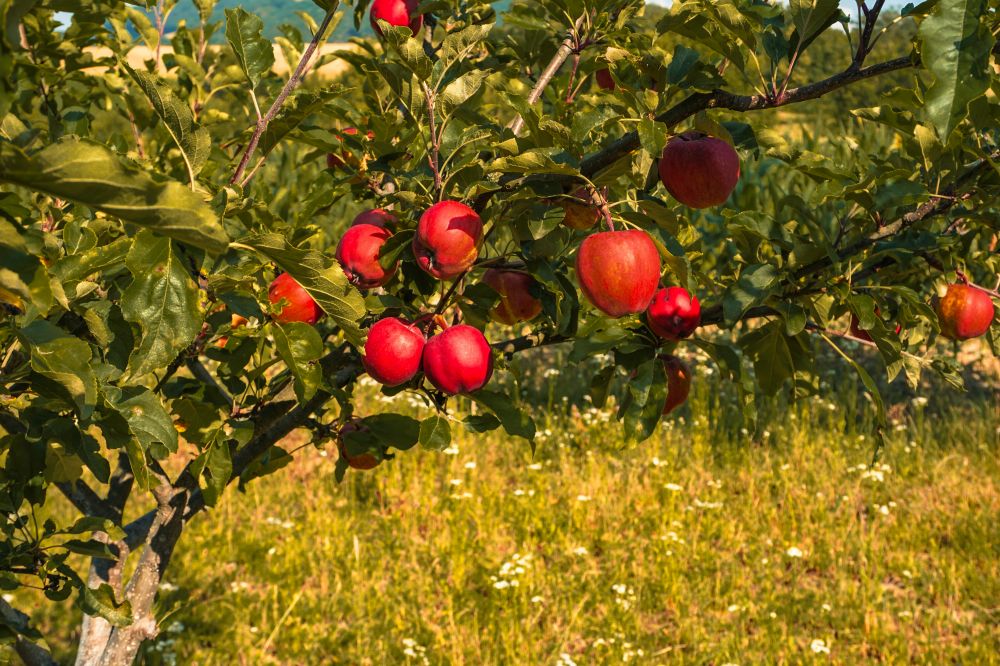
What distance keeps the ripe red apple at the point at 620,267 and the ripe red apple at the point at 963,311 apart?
751 millimetres

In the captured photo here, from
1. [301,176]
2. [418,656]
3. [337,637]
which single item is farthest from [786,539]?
[301,176]

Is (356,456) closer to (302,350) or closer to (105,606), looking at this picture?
(105,606)

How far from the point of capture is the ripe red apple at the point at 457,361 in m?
1.21

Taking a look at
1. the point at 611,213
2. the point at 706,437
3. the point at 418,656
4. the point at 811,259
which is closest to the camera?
the point at 611,213

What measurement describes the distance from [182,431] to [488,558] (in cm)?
195

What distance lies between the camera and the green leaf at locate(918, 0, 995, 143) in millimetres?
682

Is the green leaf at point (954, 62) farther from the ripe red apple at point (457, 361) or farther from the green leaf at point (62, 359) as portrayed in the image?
the green leaf at point (62, 359)

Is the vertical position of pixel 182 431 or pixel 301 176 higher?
pixel 182 431

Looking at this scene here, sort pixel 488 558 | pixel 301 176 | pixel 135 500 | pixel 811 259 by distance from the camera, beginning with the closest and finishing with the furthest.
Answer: pixel 811 259, pixel 488 558, pixel 135 500, pixel 301 176

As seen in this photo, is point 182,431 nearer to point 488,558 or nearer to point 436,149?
point 436,149

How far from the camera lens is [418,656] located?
2.84 metres

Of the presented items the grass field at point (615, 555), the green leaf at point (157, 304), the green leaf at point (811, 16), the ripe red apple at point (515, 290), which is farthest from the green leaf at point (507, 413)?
the grass field at point (615, 555)

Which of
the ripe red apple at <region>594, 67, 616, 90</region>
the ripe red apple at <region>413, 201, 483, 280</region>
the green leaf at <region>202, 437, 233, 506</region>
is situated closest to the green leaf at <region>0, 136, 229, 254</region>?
the ripe red apple at <region>413, 201, 483, 280</region>

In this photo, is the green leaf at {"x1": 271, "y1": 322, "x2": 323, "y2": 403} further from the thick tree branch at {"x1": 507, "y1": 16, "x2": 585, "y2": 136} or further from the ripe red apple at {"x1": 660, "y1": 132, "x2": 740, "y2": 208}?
the thick tree branch at {"x1": 507, "y1": 16, "x2": 585, "y2": 136}
